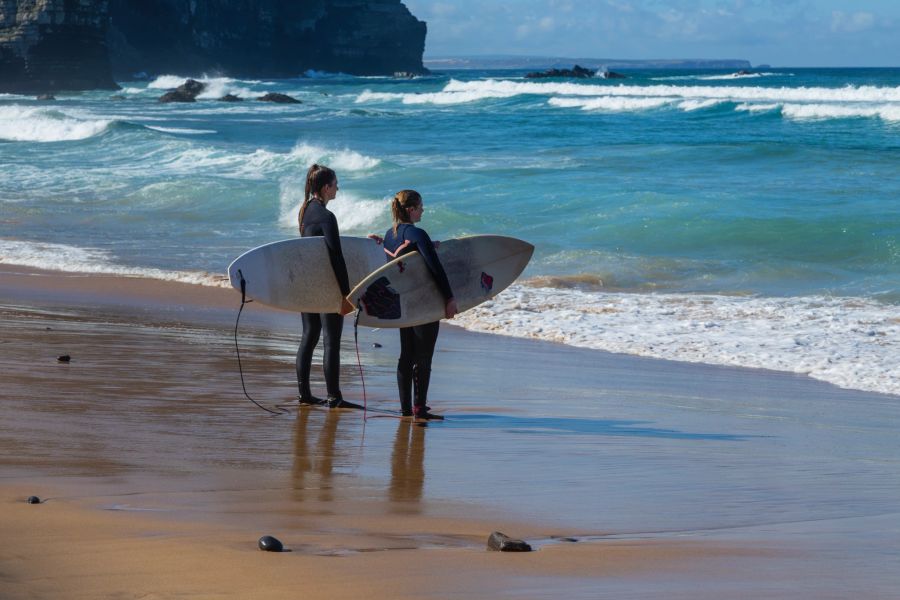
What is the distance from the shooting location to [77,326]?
8609 mm

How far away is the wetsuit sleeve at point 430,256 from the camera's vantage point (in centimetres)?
603

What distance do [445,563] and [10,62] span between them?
73.3 metres

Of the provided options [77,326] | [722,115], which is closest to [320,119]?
[722,115]

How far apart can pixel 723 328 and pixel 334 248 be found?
15.3 feet

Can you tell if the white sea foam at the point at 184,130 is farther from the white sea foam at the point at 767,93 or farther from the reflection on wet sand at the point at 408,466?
the reflection on wet sand at the point at 408,466

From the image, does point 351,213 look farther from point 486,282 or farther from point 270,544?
point 270,544

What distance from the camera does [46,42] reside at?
70812mm

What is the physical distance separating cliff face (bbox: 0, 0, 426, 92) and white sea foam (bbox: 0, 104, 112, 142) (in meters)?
33.9

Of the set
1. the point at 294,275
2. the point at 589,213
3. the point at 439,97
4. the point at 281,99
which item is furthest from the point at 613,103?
the point at 294,275

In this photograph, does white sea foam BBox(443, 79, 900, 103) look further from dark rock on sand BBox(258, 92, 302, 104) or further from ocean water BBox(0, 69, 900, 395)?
ocean water BBox(0, 69, 900, 395)

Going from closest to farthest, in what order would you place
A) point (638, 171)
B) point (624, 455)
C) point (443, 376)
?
point (624, 455)
point (443, 376)
point (638, 171)

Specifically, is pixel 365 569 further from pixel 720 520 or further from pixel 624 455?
pixel 624 455

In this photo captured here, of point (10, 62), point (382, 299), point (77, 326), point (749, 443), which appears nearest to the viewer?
point (749, 443)

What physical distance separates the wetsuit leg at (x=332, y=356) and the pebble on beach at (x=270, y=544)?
2707mm
